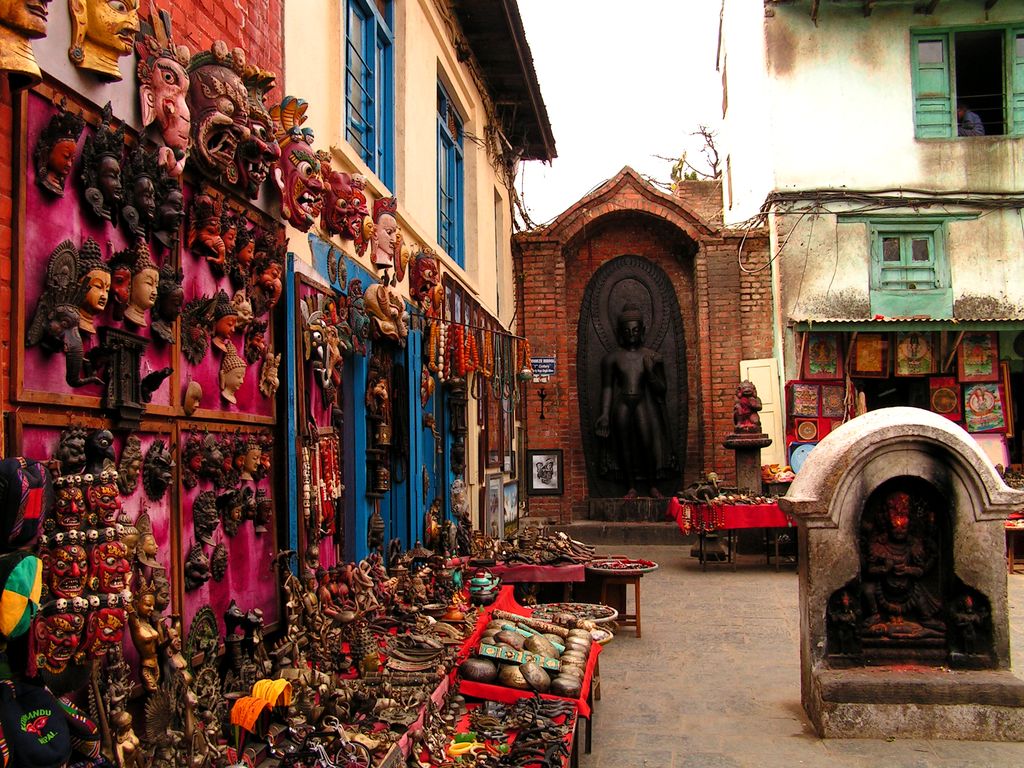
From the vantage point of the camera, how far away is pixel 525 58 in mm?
12750

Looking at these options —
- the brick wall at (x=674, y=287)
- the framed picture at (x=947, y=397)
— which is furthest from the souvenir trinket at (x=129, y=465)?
the framed picture at (x=947, y=397)

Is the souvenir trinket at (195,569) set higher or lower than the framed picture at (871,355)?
lower

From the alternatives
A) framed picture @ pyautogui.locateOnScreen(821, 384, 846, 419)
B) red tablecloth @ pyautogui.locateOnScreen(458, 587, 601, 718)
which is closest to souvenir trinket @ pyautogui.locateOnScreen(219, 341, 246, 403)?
red tablecloth @ pyautogui.locateOnScreen(458, 587, 601, 718)

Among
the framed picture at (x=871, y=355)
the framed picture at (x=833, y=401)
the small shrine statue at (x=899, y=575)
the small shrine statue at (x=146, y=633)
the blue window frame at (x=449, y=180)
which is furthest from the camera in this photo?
the framed picture at (x=833, y=401)

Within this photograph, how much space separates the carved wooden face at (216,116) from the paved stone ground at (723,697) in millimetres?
3878

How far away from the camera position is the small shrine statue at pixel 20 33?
2668mm

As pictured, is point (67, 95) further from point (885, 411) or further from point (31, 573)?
point (885, 411)

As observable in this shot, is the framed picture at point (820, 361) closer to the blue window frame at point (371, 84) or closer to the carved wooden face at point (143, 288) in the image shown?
the blue window frame at point (371, 84)

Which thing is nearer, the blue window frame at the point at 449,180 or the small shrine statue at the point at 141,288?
the small shrine statue at the point at 141,288

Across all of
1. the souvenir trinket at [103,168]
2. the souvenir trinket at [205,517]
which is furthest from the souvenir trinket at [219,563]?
the souvenir trinket at [103,168]

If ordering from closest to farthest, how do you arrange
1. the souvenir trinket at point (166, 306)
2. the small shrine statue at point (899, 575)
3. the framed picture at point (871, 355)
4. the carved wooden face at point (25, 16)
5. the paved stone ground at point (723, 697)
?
the carved wooden face at point (25, 16), the souvenir trinket at point (166, 306), the paved stone ground at point (723, 697), the small shrine statue at point (899, 575), the framed picture at point (871, 355)

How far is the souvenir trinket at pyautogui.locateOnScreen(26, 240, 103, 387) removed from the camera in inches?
117

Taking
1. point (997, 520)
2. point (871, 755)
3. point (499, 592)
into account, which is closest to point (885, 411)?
point (997, 520)

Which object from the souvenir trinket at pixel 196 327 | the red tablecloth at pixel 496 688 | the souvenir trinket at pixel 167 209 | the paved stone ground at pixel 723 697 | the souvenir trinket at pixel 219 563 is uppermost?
the souvenir trinket at pixel 167 209
